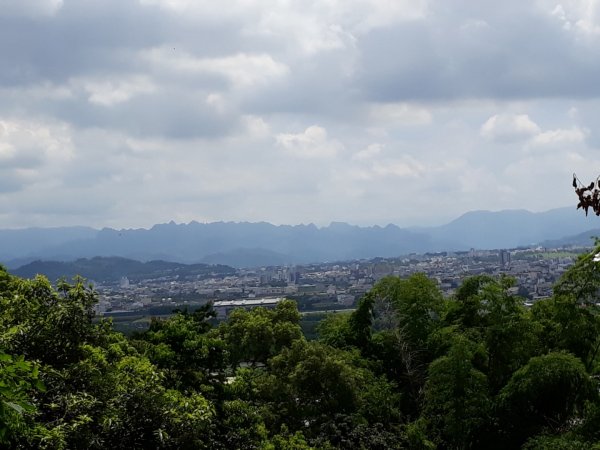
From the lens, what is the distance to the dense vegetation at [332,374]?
9.71 metres

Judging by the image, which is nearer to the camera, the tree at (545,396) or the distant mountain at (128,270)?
the tree at (545,396)

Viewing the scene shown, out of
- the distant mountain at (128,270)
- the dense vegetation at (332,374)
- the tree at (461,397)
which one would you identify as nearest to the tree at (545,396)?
the dense vegetation at (332,374)

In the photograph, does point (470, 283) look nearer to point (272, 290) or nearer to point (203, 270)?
point (272, 290)

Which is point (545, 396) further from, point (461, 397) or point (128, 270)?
point (128, 270)

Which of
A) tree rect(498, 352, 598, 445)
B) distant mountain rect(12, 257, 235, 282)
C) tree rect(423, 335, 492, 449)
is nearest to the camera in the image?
tree rect(498, 352, 598, 445)

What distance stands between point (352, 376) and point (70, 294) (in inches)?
309

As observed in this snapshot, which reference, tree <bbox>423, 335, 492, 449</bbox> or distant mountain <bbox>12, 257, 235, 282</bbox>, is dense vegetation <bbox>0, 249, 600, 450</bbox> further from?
distant mountain <bbox>12, 257, 235, 282</bbox>

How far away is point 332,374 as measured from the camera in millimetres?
15828

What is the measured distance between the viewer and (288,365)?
1686 centimetres

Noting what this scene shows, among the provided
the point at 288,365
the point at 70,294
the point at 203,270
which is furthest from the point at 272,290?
the point at 70,294

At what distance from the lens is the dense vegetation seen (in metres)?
9.71

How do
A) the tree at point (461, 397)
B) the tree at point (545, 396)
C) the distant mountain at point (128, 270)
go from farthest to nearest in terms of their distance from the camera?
1. the distant mountain at point (128, 270)
2. the tree at point (461, 397)
3. the tree at point (545, 396)

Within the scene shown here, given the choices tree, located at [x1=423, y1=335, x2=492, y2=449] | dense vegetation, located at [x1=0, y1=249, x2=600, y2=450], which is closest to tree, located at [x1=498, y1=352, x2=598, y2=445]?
dense vegetation, located at [x1=0, y1=249, x2=600, y2=450]

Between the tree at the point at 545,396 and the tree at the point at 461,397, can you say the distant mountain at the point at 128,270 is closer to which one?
the tree at the point at 461,397
